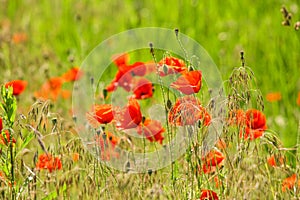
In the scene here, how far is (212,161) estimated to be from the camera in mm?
2646

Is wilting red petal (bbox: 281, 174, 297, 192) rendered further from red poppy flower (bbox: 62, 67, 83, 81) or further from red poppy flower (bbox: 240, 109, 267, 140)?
red poppy flower (bbox: 62, 67, 83, 81)

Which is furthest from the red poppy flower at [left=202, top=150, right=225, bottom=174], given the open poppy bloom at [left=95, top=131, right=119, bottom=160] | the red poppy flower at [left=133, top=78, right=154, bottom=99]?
the red poppy flower at [left=133, top=78, right=154, bottom=99]

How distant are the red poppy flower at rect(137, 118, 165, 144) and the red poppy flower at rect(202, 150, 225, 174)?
238mm

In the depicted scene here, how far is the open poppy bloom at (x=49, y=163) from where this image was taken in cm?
254

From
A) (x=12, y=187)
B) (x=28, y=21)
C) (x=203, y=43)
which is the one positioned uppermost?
(x=28, y=21)

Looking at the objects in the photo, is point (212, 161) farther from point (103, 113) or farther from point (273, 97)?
point (273, 97)

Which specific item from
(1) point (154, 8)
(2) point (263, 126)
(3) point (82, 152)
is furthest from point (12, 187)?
(1) point (154, 8)

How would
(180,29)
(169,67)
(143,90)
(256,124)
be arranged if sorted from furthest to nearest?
1. (180,29)
2. (143,90)
3. (256,124)
4. (169,67)

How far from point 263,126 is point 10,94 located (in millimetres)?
999

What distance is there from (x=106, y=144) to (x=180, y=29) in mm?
2700

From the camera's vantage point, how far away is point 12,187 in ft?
8.10

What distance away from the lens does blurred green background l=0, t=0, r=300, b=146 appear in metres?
4.63

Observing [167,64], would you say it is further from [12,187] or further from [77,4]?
[77,4]

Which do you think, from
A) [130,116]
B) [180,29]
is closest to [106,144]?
[130,116]
